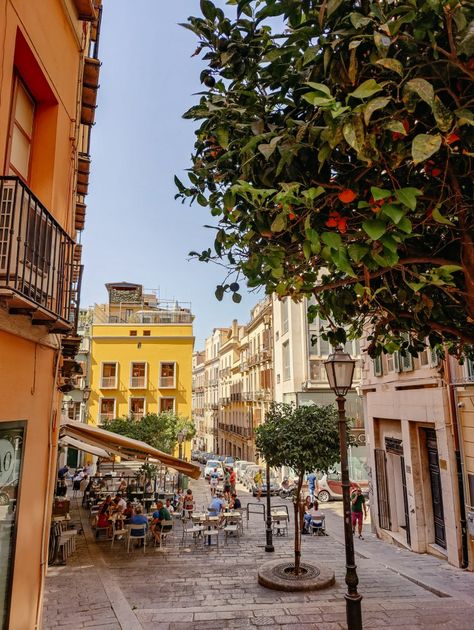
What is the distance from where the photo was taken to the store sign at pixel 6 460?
440cm

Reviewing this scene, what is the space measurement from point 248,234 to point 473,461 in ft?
31.4

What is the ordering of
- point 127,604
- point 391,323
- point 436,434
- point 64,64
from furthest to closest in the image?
point 436,434
point 127,604
point 64,64
point 391,323

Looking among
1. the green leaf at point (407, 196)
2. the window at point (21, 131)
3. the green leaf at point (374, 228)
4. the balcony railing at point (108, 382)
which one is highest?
the balcony railing at point (108, 382)

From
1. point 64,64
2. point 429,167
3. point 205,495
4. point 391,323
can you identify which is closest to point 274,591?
point 391,323

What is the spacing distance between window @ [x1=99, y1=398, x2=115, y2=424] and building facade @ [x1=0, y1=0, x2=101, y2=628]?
30.3 meters

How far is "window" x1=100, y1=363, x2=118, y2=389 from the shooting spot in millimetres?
35688

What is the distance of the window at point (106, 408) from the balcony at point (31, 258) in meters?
31.4

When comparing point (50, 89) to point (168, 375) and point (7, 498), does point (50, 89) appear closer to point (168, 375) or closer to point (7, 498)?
point (7, 498)

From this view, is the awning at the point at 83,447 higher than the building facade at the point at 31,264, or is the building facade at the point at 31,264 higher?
the building facade at the point at 31,264

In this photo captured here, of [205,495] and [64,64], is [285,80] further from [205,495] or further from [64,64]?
[205,495]

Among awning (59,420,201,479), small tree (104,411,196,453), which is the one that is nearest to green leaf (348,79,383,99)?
awning (59,420,201,479)

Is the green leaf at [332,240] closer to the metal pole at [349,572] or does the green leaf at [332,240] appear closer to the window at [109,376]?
the metal pole at [349,572]

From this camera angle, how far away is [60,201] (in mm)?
6098

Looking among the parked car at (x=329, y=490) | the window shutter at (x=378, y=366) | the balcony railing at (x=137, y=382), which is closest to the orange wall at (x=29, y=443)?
the window shutter at (x=378, y=366)
